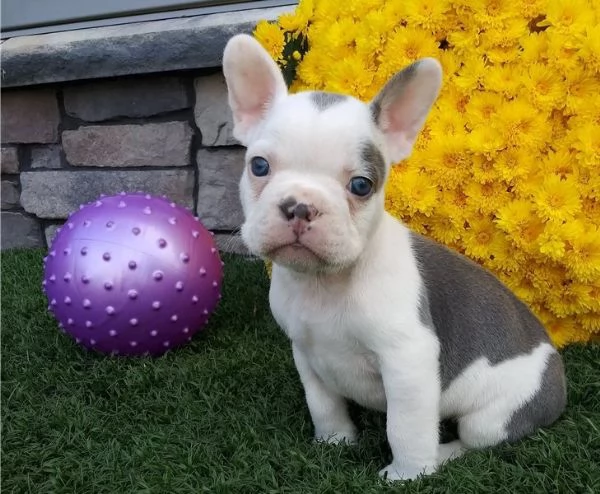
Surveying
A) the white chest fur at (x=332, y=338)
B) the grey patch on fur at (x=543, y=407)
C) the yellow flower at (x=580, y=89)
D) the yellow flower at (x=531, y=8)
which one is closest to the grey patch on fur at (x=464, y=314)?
the grey patch on fur at (x=543, y=407)

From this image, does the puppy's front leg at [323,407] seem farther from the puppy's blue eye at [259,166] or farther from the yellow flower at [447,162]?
the yellow flower at [447,162]

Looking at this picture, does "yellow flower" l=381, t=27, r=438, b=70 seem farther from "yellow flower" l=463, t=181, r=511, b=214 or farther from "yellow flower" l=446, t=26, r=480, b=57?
"yellow flower" l=463, t=181, r=511, b=214

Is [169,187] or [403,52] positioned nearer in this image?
[403,52]

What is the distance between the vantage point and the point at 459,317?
211 centimetres

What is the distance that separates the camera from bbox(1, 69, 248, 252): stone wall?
429 cm

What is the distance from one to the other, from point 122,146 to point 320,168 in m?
3.10

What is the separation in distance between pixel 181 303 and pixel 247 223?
1140 millimetres

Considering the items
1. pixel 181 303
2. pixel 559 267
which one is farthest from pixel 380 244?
pixel 181 303

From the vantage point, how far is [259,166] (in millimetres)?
1831

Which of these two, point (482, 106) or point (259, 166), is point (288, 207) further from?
point (482, 106)

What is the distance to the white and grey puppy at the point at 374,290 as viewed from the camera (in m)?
1.75

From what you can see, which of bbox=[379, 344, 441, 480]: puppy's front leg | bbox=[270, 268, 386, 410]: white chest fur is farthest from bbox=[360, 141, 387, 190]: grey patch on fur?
bbox=[379, 344, 441, 480]: puppy's front leg

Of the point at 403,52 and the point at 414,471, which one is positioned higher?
the point at 403,52

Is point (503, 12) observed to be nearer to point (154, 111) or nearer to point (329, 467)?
point (329, 467)
